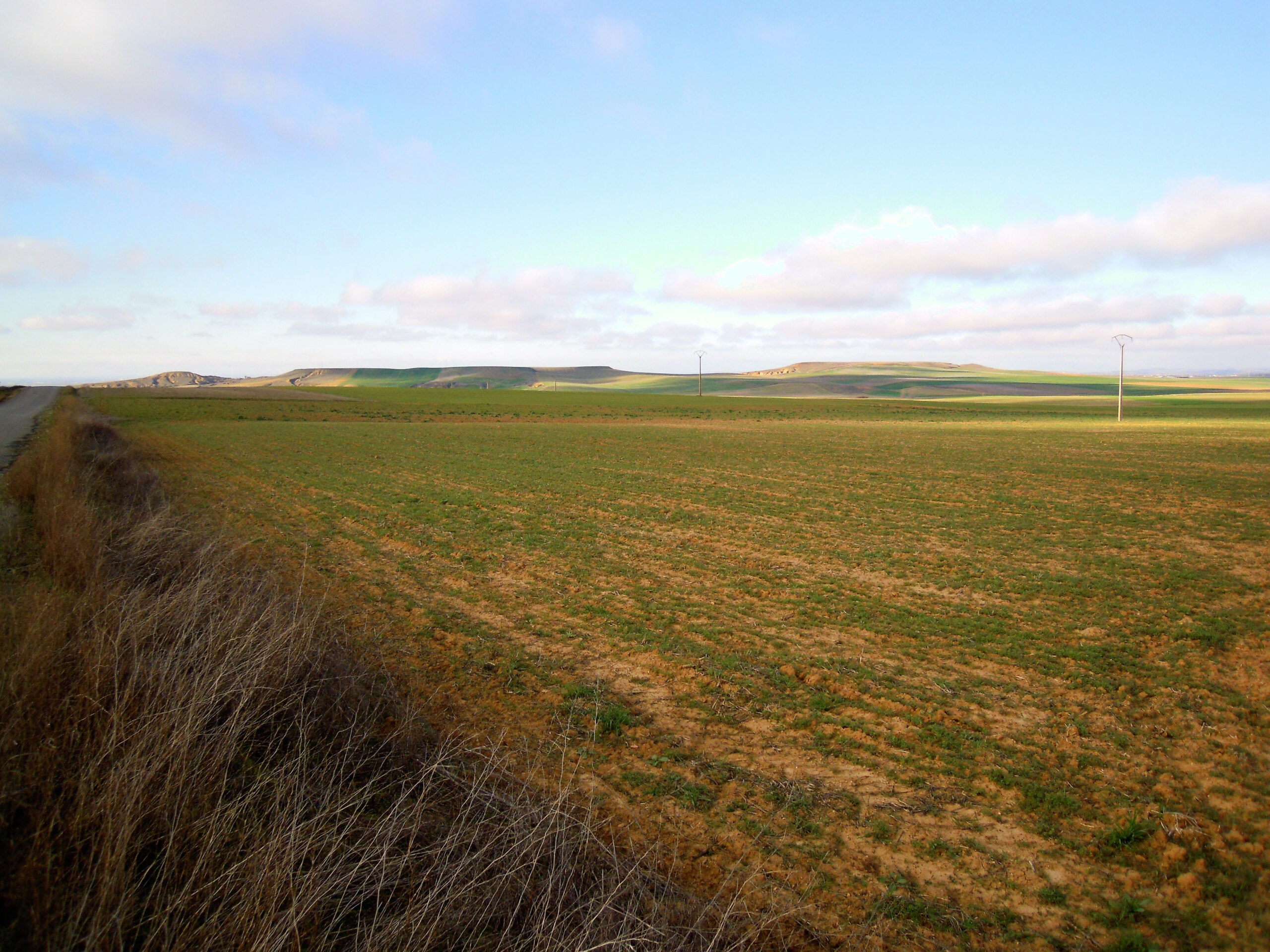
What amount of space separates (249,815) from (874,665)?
663 centimetres

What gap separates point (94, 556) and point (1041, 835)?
9656mm

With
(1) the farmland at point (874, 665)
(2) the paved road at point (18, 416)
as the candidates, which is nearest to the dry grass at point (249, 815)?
(1) the farmland at point (874, 665)

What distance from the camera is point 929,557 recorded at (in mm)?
13102

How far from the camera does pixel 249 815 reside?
3.77 metres

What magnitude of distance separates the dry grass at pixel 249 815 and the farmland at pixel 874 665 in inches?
47.6

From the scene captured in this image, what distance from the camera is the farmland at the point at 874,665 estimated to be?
15.6ft

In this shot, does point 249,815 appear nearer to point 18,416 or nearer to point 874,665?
point 874,665

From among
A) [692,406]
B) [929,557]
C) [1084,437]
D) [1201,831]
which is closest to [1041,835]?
[1201,831]

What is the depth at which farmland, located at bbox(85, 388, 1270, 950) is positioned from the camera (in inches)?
187

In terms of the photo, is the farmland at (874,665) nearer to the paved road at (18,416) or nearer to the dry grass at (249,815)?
the dry grass at (249,815)

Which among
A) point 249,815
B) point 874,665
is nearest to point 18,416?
point 249,815

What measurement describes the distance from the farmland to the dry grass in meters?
1.21

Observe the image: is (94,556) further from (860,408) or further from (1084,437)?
(860,408)

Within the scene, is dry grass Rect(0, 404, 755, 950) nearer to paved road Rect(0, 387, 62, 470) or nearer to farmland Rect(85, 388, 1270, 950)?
farmland Rect(85, 388, 1270, 950)
